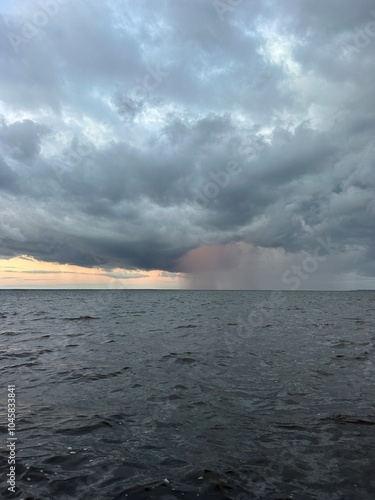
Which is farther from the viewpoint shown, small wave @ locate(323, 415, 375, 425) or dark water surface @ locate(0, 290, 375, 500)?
small wave @ locate(323, 415, 375, 425)

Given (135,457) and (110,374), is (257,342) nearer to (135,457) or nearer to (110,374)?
(110,374)

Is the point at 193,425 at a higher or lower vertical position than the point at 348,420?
lower

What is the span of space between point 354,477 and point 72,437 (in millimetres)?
7309

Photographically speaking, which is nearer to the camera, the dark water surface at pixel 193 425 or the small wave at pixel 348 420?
the dark water surface at pixel 193 425

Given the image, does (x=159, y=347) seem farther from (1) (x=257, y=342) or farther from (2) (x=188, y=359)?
(1) (x=257, y=342)

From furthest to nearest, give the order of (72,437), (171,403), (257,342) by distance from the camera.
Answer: (257,342), (171,403), (72,437)

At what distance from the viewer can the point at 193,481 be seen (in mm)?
7277

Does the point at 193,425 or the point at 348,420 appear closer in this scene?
the point at 193,425

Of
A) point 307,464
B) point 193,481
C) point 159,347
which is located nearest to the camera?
point 193,481

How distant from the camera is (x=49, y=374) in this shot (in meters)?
16.7

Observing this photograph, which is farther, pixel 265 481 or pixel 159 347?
pixel 159 347

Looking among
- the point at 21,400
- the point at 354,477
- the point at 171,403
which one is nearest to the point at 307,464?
the point at 354,477

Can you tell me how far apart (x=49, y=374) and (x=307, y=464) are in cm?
1315

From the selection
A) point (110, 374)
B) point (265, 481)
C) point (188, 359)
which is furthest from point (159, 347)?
point (265, 481)
